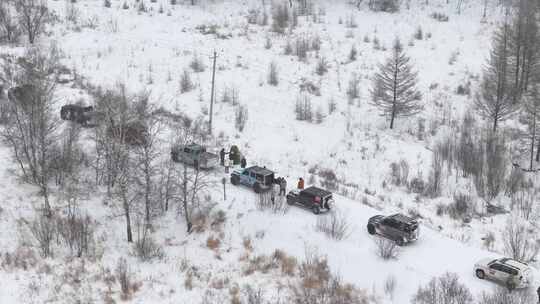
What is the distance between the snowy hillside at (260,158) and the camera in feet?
82.0

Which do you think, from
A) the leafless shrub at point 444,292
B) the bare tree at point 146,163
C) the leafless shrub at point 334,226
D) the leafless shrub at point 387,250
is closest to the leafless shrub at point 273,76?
the bare tree at point 146,163

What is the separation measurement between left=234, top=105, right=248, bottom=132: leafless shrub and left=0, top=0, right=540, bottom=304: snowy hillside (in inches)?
8.8

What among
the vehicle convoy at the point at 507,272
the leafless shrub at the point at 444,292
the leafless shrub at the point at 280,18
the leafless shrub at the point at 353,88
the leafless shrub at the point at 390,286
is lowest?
the leafless shrub at the point at 390,286

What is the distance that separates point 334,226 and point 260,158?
507 inches

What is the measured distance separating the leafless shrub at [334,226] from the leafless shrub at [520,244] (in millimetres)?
8064

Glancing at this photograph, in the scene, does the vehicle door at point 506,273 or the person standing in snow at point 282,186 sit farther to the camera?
the person standing in snow at point 282,186

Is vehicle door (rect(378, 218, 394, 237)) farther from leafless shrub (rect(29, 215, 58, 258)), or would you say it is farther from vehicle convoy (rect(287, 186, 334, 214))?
leafless shrub (rect(29, 215, 58, 258))

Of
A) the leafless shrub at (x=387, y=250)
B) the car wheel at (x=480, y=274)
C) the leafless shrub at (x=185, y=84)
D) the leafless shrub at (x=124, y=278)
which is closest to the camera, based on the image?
the car wheel at (x=480, y=274)

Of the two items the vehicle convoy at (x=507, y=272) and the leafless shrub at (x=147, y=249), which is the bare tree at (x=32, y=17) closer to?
the leafless shrub at (x=147, y=249)

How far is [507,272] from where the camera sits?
864 inches

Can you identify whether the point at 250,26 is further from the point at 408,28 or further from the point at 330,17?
the point at 408,28

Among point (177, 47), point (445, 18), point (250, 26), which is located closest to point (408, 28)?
point (445, 18)

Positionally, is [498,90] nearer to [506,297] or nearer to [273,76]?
[273,76]

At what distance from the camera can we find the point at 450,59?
55.8m
